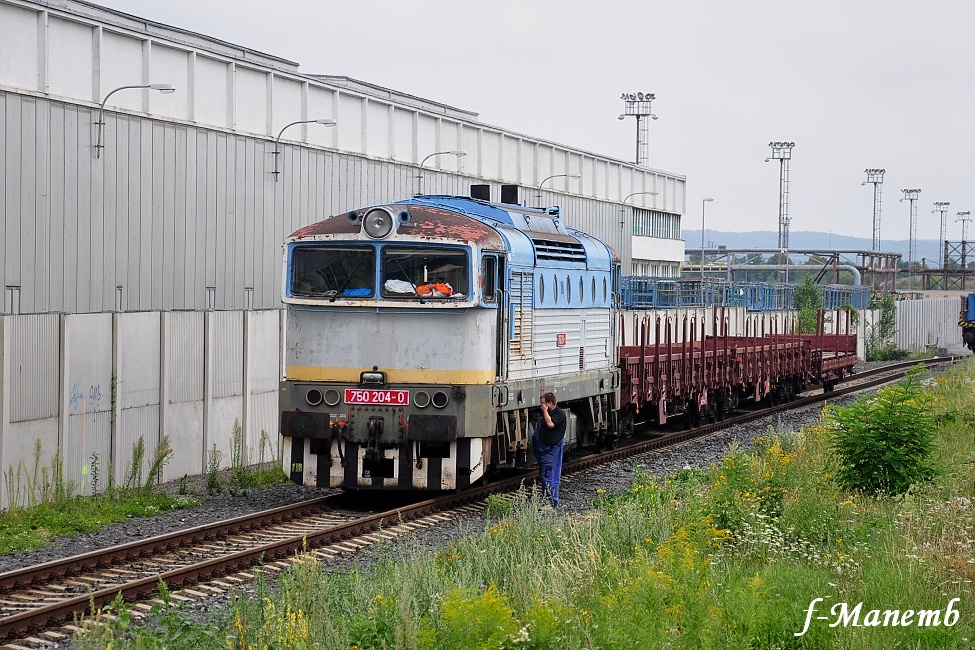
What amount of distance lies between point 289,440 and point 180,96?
9921 mm

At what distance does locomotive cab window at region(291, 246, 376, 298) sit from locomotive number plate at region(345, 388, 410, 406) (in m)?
1.22

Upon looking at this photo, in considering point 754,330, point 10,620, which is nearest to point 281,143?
point 754,330

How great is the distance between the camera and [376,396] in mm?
14430

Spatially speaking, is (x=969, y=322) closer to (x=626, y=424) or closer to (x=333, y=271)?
(x=626, y=424)

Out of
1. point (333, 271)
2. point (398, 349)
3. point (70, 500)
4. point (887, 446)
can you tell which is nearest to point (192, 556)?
point (398, 349)

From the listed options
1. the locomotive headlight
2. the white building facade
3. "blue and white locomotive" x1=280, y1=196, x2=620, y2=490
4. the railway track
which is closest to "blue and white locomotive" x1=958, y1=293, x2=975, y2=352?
the white building facade

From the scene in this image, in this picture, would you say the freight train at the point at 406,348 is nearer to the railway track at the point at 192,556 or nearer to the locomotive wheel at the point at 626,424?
the railway track at the point at 192,556

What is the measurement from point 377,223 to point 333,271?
88cm

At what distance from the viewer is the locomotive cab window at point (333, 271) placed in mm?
14672

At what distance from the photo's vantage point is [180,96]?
22.1m

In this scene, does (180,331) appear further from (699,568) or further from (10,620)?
(699,568)

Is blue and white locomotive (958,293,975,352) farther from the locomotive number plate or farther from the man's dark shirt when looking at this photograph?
the locomotive number plate

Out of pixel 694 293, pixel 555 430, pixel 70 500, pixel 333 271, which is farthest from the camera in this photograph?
pixel 694 293

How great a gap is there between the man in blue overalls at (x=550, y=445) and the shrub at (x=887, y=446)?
3447 mm
